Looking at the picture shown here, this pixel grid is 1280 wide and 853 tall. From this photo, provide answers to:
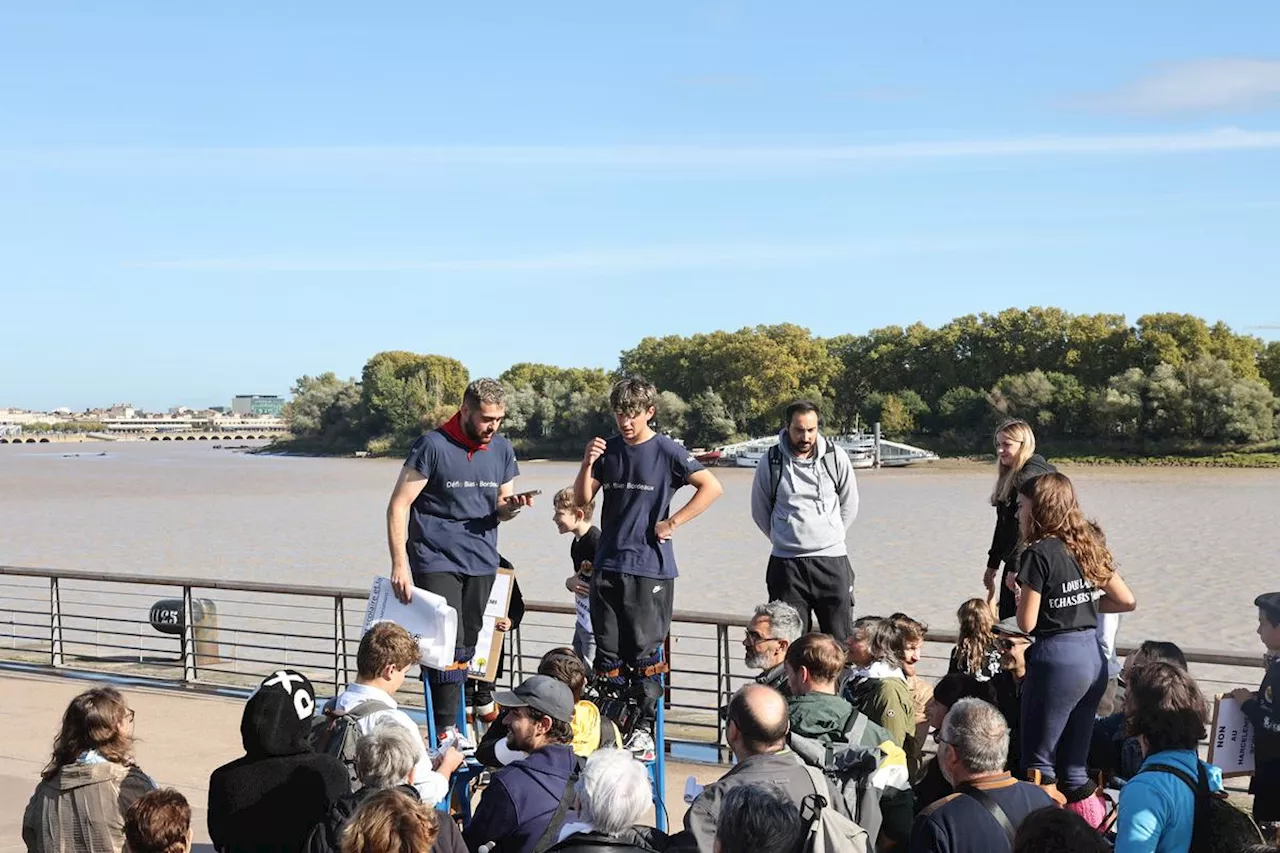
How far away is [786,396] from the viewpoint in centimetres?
10156

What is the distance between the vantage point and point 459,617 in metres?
6.60

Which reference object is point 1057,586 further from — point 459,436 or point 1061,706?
point 459,436

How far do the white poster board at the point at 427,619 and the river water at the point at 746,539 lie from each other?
1561 cm

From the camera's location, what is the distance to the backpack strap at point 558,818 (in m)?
4.16

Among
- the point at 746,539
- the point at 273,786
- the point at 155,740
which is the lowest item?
the point at 746,539

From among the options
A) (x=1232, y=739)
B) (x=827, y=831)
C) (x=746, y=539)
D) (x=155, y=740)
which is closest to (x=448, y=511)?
(x=155, y=740)

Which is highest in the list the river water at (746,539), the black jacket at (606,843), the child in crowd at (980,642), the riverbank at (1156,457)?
the child in crowd at (980,642)

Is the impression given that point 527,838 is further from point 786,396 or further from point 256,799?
point 786,396

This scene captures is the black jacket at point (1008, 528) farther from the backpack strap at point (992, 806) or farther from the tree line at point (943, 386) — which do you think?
the tree line at point (943, 386)

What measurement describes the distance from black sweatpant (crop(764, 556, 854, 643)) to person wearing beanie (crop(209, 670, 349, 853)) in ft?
10.5

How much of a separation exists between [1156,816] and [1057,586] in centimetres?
134

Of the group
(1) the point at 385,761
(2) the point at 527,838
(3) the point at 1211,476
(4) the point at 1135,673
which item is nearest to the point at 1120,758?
(4) the point at 1135,673

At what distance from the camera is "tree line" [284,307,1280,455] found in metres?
78.2

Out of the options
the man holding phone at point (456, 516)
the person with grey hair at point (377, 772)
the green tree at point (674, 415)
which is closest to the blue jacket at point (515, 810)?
the person with grey hair at point (377, 772)
